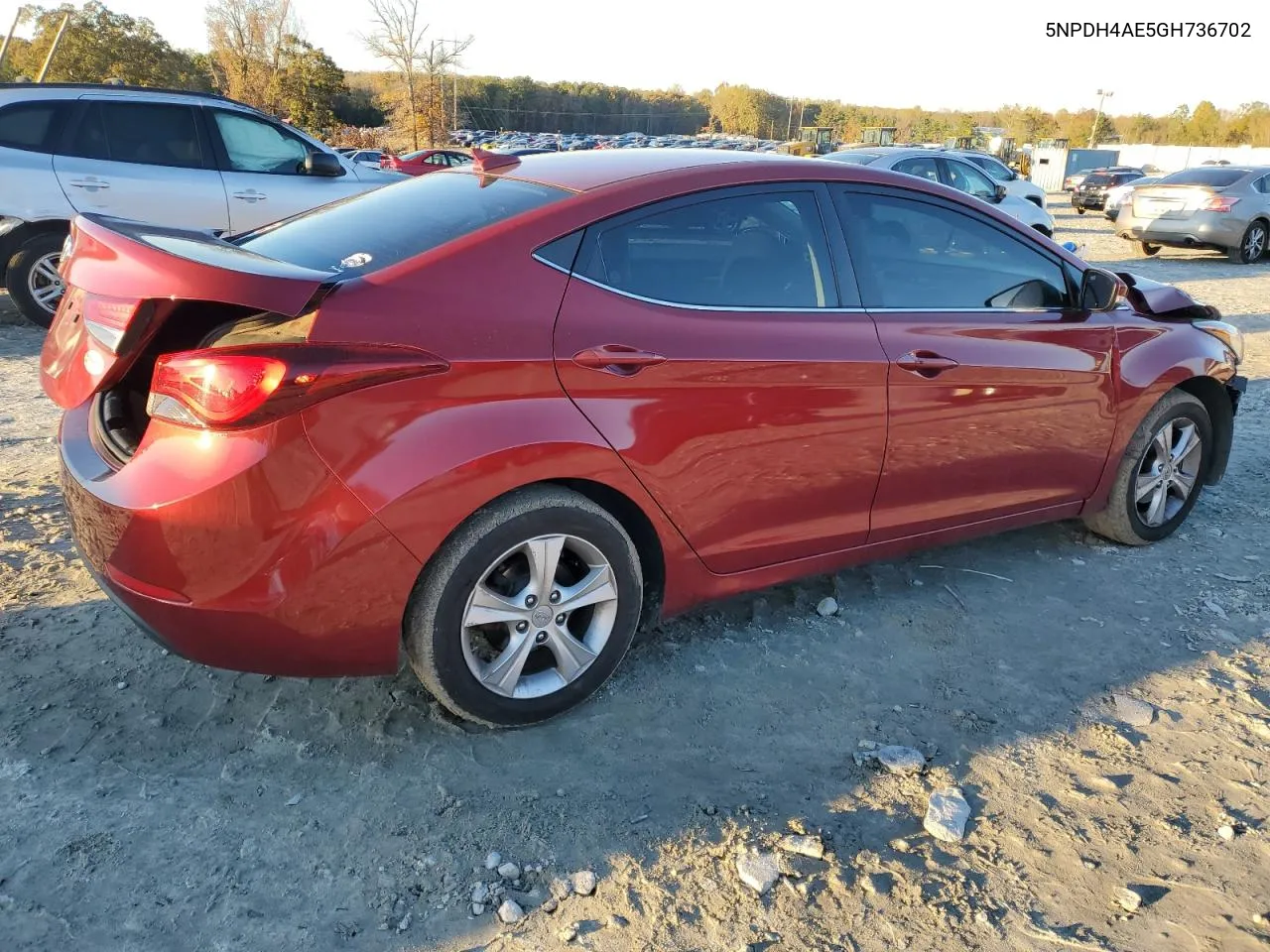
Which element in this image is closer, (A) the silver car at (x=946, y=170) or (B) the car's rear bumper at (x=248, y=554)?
(B) the car's rear bumper at (x=248, y=554)

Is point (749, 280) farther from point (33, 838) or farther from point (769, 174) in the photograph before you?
point (33, 838)

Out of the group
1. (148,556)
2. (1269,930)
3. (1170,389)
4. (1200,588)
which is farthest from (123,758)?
(1170,389)

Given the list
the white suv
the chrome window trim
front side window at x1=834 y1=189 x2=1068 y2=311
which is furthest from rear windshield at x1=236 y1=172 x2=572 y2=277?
the white suv

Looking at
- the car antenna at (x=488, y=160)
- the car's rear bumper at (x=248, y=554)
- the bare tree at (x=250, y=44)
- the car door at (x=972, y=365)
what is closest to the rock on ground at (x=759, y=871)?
the car's rear bumper at (x=248, y=554)

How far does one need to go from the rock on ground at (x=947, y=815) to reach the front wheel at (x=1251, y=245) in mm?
16025

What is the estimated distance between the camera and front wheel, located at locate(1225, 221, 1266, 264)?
1516 centimetres

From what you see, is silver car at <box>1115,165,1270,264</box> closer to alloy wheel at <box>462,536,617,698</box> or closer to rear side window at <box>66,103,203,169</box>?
rear side window at <box>66,103,203,169</box>

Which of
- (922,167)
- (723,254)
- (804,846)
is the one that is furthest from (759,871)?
(922,167)

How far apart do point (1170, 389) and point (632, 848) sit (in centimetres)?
331

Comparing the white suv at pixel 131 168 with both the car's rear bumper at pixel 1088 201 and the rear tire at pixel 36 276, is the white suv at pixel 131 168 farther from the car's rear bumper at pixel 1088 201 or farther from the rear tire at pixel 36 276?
the car's rear bumper at pixel 1088 201

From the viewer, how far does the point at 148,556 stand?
2324mm

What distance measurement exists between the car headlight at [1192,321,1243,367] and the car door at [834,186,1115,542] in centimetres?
77

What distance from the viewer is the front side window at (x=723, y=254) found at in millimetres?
2762

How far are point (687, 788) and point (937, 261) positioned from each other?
2176 mm
